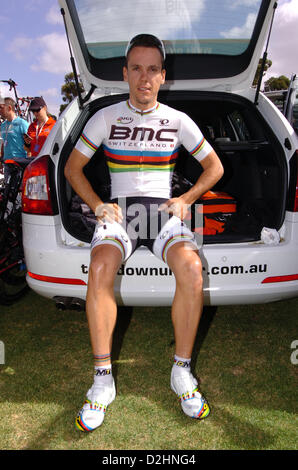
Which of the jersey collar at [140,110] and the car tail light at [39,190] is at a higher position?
the jersey collar at [140,110]

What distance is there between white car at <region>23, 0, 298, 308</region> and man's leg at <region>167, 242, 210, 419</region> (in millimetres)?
158

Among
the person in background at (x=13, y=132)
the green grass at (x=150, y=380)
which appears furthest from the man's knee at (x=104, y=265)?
the person in background at (x=13, y=132)

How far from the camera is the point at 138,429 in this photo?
1.92 metres

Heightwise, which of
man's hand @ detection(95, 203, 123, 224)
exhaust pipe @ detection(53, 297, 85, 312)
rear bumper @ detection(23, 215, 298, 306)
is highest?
man's hand @ detection(95, 203, 123, 224)

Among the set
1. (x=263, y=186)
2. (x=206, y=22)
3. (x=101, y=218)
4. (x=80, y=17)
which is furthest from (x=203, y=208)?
(x=80, y=17)

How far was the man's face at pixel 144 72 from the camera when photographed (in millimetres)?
2250

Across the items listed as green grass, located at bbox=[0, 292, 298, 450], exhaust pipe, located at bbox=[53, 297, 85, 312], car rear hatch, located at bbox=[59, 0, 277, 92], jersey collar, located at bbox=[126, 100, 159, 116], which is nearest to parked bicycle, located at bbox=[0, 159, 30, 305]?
green grass, located at bbox=[0, 292, 298, 450]

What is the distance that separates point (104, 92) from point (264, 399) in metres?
2.37

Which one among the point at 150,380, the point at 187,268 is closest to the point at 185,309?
the point at 187,268

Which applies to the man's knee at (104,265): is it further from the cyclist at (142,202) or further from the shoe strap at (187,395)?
the shoe strap at (187,395)

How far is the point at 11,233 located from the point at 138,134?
5.84 ft

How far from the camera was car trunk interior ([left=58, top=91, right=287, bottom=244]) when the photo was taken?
2.44m

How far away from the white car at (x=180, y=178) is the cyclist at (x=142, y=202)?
159 millimetres

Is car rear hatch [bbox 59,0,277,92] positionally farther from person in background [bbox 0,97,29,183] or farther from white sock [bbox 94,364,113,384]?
person in background [bbox 0,97,29,183]
